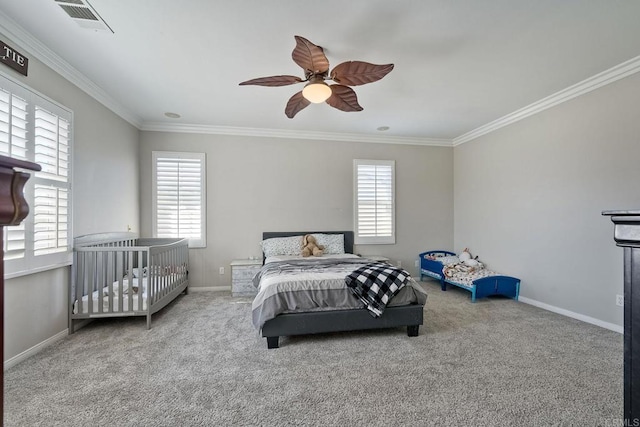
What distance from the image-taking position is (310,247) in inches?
171

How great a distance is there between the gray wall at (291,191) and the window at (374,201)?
0.39 feet

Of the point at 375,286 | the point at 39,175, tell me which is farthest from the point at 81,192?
the point at 375,286

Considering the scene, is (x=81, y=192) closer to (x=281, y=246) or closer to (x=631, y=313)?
(x=281, y=246)

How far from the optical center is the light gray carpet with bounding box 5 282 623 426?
1685 mm

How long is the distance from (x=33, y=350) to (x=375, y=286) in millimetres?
3013

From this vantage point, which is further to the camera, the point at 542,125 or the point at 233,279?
the point at 233,279

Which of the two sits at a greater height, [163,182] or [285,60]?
[285,60]

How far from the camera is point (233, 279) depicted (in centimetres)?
416

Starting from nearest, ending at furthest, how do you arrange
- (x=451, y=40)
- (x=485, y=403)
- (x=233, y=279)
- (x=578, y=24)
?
(x=485, y=403)
(x=578, y=24)
(x=451, y=40)
(x=233, y=279)

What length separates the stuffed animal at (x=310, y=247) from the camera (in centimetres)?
430

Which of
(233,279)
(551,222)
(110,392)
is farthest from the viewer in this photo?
(233,279)

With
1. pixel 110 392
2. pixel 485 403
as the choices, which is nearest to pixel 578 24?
pixel 485 403

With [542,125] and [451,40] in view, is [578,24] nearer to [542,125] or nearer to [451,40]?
[451,40]

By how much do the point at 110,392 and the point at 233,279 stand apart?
227 cm
